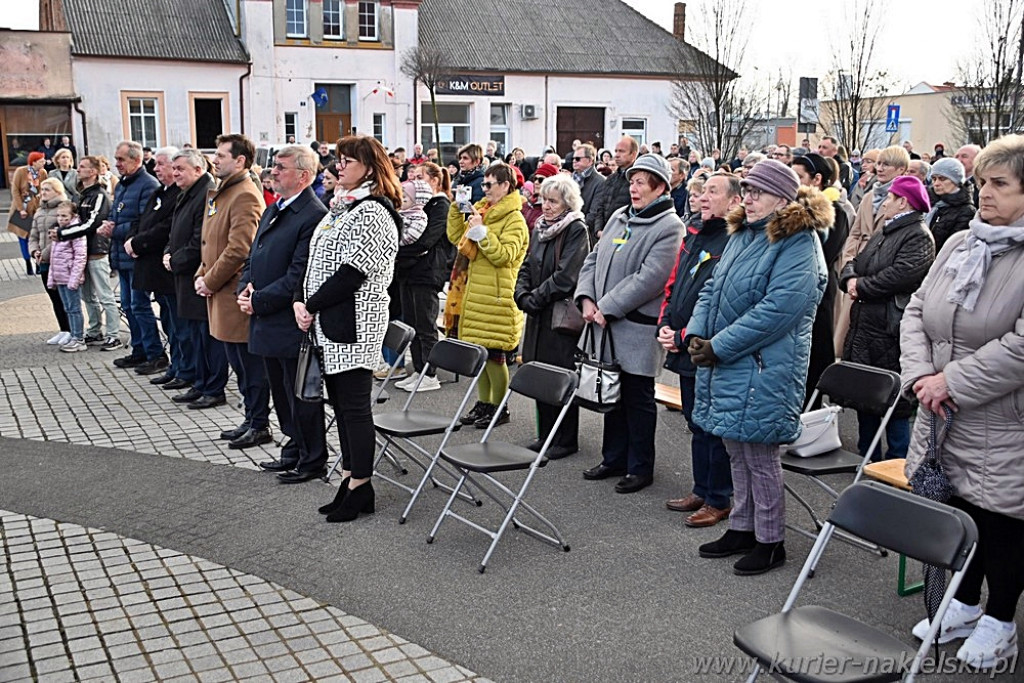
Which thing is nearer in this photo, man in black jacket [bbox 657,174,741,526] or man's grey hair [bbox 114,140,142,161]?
man in black jacket [bbox 657,174,741,526]

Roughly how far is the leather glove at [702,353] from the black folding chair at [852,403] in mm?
698

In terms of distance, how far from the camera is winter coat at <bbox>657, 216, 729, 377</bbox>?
5.54m

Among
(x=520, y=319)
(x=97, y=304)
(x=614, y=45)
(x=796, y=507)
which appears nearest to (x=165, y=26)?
(x=614, y=45)

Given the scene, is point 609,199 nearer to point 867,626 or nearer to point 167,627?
point 167,627

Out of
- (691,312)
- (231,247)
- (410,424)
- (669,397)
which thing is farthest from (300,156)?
(669,397)

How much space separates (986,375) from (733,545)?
176 cm

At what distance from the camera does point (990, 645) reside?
4094mm

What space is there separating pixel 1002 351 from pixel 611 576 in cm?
214

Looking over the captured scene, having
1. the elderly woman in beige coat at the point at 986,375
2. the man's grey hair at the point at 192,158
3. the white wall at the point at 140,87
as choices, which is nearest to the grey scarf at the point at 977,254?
the elderly woman in beige coat at the point at 986,375

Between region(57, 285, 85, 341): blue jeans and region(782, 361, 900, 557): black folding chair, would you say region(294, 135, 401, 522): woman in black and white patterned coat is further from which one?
region(57, 285, 85, 341): blue jeans

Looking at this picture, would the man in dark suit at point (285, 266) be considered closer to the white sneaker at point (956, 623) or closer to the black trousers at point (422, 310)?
the black trousers at point (422, 310)

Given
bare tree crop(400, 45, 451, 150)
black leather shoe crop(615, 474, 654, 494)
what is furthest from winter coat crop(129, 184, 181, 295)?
bare tree crop(400, 45, 451, 150)

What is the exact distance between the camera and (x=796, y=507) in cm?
598

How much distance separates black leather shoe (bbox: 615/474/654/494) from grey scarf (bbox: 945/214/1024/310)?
105 inches
